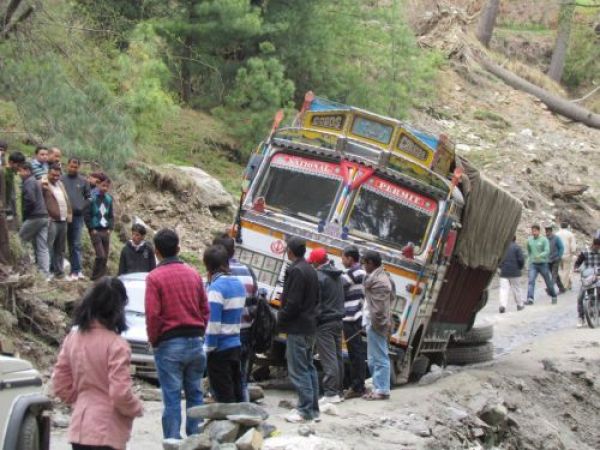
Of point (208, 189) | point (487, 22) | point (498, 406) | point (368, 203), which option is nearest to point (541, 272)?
point (208, 189)

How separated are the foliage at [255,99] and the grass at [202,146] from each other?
2.25 feet

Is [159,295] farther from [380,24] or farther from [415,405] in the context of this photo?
[380,24]

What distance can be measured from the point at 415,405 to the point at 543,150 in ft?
85.5

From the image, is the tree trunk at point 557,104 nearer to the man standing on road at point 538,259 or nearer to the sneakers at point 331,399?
the man standing on road at point 538,259

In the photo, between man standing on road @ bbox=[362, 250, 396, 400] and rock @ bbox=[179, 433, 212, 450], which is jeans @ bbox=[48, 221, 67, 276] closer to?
man standing on road @ bbox=[362, 250, 396, 400]

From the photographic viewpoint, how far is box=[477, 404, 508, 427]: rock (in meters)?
13.8

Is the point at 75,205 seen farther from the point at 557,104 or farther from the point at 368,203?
the point at 557,104

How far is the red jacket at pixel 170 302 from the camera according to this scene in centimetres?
856

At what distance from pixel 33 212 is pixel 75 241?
49.2 inches

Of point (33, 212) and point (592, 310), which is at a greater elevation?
point (592, 310)

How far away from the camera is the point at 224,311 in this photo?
31.2 ft

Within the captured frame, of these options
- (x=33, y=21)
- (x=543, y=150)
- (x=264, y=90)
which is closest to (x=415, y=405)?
(x=33, y=21)

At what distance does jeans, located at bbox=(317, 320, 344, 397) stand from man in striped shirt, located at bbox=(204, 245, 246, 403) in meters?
2.44

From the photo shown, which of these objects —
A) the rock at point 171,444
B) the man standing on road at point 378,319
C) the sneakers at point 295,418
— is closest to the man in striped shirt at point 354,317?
the man standing on road at point 378,319
